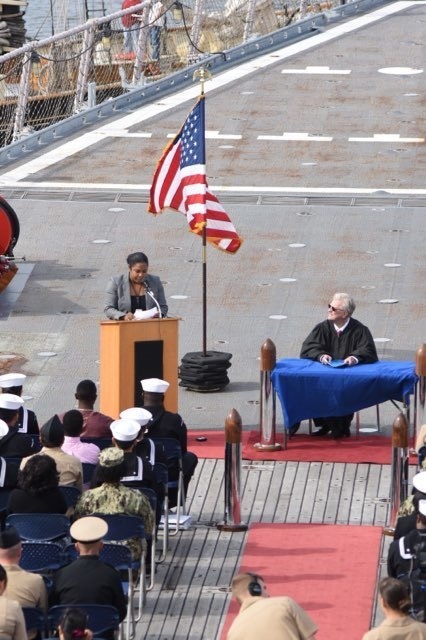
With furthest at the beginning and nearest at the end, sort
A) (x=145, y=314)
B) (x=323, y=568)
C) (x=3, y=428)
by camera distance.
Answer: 1. (x=145, y=314)
2. (x=3, y=428)
3. (x=323, y=568)

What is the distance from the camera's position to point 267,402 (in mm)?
14492

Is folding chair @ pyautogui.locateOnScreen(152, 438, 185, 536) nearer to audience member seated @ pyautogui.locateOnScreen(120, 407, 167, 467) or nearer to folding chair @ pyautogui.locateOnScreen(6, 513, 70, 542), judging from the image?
audience member seated @ pyautogui.locateOnScreen(120, 407, 167, 467)

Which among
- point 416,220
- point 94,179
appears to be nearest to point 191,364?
point 416,220

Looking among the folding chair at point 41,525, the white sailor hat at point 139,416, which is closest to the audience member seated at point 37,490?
the folding chair at point 41,525

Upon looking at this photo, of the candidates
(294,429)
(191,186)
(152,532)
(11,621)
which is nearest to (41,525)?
(152,532)

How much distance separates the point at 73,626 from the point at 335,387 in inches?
238

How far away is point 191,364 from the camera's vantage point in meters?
16.0

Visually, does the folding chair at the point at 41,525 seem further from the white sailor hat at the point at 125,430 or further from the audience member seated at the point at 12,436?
the audience member seated at the point at 12,436

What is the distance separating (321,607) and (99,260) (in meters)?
9.26

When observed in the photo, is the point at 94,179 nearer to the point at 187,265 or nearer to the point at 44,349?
the point at 187,265

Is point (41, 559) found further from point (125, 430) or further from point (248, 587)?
point (248, 587)

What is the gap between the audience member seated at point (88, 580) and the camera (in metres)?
9.70

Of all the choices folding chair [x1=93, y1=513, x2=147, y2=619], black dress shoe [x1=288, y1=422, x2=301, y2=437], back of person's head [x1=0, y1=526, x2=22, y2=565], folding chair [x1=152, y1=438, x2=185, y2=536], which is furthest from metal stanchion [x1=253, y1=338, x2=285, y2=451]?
back of person's head [x1=0, y1=526, x2=22, y2=565]

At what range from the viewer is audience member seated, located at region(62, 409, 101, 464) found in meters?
12.1
